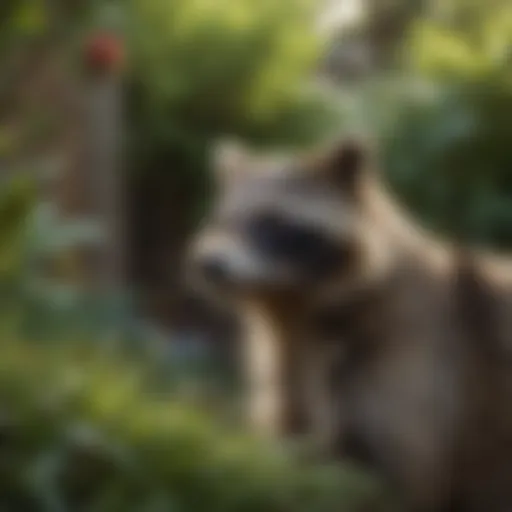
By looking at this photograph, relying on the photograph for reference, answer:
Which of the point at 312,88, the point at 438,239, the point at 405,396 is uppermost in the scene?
the point at 312,88

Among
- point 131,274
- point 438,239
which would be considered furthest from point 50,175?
point 438,239

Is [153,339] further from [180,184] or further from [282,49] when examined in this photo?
[282,49]

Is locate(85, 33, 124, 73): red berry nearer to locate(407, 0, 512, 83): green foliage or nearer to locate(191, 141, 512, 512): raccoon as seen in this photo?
locate(191, 141, 512, 512): raccoon

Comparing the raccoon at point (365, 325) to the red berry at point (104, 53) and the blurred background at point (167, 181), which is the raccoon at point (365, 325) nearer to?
the blurred background at point (167, 181)

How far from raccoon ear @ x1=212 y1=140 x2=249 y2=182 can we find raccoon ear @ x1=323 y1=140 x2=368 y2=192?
0.24 ft

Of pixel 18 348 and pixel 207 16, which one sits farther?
pixel 18 348

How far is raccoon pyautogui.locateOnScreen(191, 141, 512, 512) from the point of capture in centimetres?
108

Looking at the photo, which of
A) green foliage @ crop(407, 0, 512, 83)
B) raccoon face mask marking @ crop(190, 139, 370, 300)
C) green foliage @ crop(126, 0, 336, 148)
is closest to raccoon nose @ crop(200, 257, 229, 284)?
raccoon face mask marking @ crop(190, 139, 370, 300)

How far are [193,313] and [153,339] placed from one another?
7 centimetres

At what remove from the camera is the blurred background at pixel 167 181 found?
42.1 inches

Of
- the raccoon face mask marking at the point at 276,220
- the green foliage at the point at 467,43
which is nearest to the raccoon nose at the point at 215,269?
the raccoon face mask marking at the point at 276,220

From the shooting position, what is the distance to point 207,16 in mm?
1069

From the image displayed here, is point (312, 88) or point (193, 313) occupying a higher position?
point (312, 88)

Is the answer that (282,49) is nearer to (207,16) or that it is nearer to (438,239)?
(207,16)
